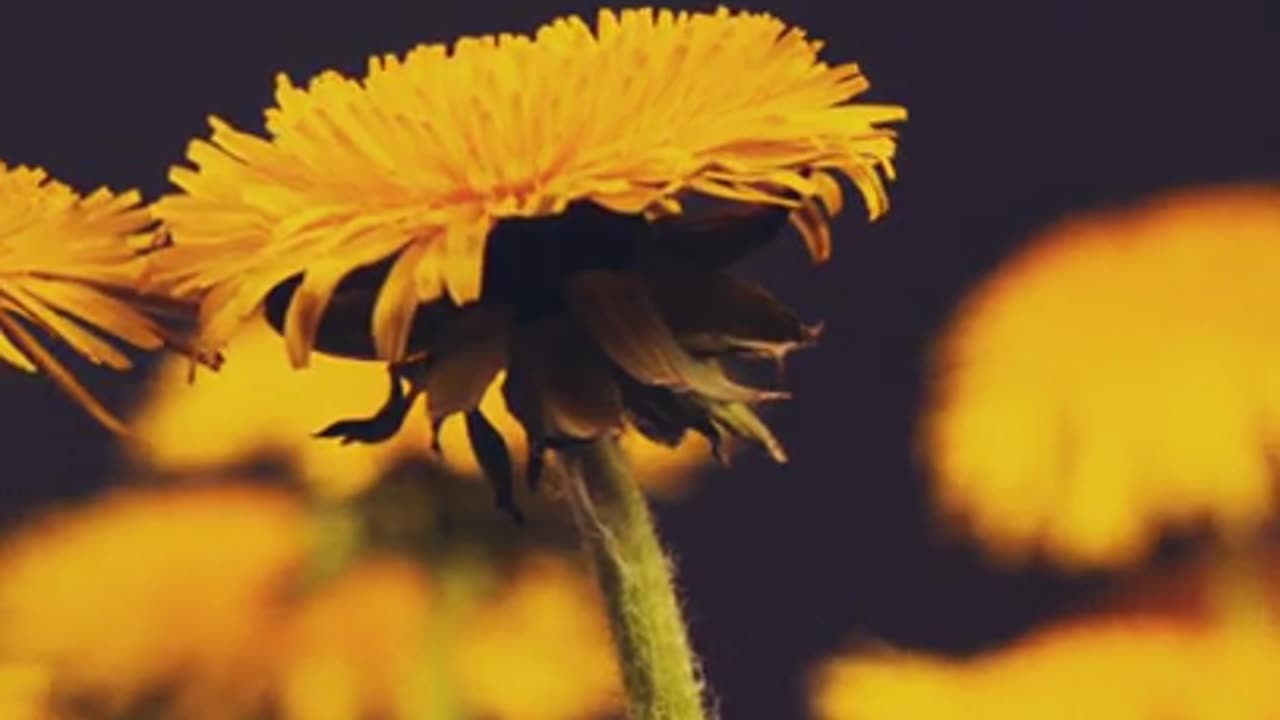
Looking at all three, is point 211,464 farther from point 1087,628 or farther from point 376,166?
point 376,166

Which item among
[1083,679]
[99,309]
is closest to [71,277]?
[99,309]

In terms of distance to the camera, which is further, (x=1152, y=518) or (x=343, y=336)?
(x=1152, y=518)

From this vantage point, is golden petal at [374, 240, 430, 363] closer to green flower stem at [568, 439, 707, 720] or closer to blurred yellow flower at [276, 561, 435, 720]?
green flower stem at [568, 439, 707, 720]

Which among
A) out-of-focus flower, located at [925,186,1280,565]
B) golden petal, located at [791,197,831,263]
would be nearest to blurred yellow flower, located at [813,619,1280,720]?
out-of-focus flower, located at [925,186,1280,565]

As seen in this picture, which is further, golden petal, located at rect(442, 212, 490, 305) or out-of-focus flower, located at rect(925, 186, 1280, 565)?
out-of-focus flower, located at rect(925, 186, 1280, 565)

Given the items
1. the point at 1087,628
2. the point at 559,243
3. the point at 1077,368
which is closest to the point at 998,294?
the point at 1077,368

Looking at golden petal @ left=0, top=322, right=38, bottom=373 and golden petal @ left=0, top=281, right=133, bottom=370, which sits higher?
golden petal @ left=0, top=281, right=133, bottom=370
